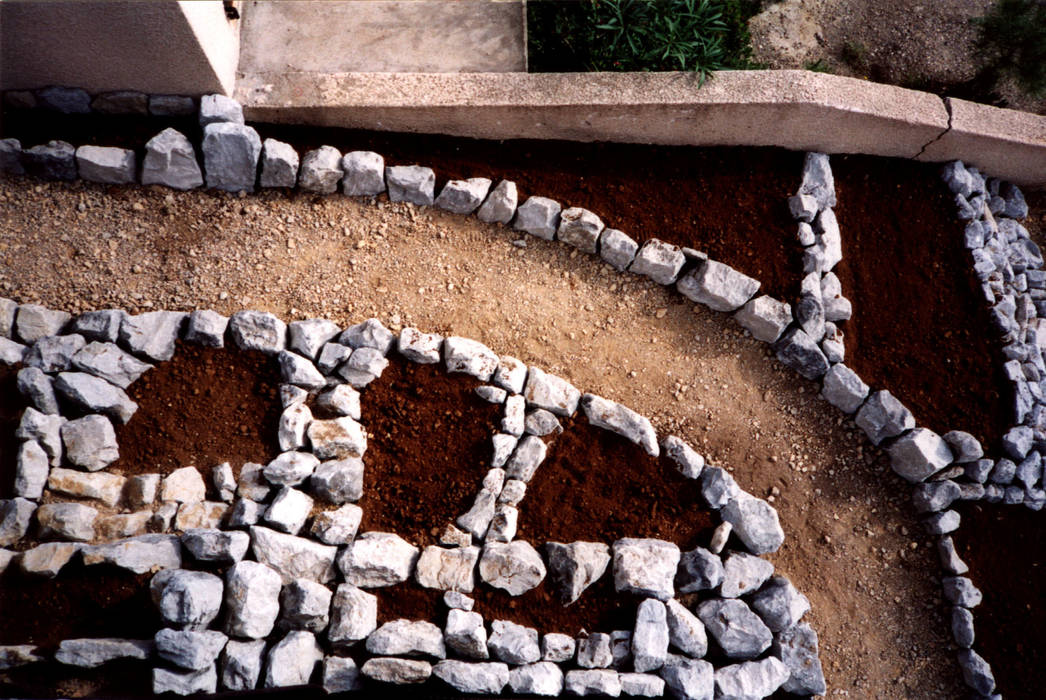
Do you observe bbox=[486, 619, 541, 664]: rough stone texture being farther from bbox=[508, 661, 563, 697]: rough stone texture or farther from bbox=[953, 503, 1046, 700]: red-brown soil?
bbox=[953, 503, 1046, 700]: red-brown soil

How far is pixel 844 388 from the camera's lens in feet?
17.7

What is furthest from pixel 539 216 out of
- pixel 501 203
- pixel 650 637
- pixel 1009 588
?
pixel 1009 588

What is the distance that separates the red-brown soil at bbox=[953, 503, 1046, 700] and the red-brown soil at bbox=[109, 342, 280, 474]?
507cm

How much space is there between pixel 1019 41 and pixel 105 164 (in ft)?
24.6

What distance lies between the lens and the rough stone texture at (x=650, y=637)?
4.52 meters

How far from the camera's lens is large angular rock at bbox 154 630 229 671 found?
4027mm

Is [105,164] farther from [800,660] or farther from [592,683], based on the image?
[800,660]

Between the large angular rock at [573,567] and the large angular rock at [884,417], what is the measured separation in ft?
7.53

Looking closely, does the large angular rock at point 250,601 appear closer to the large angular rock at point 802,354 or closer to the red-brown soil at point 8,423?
the red-brown soil at point 8,423

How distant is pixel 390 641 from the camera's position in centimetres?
436

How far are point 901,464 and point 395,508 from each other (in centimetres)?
371

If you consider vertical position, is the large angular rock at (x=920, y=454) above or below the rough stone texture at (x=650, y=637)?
above

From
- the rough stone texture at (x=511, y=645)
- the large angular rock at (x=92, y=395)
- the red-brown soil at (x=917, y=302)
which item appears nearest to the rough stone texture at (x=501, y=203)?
the red-brown soil at (x=917, y=302)

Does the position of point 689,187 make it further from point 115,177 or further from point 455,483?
point 115,177
